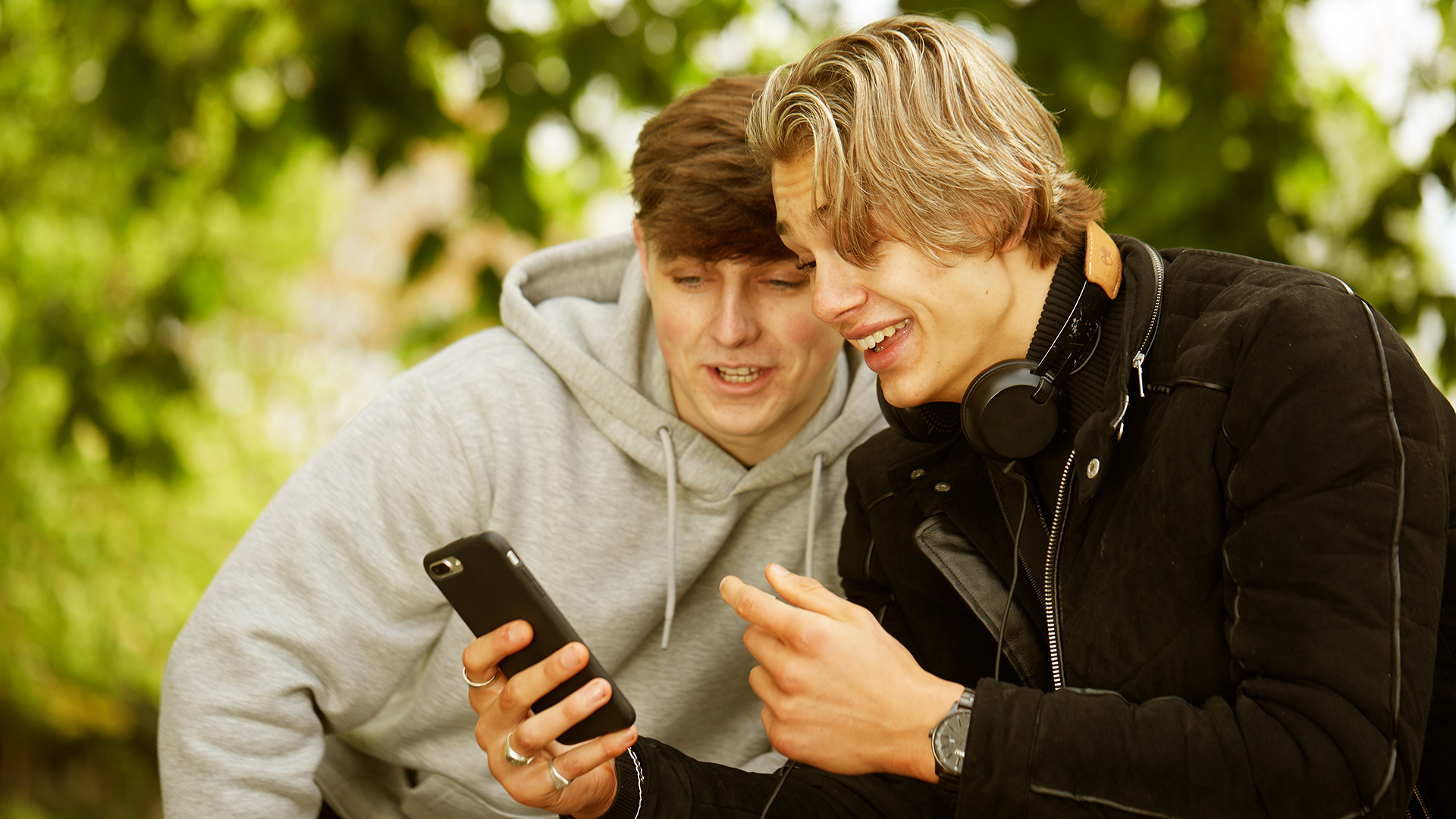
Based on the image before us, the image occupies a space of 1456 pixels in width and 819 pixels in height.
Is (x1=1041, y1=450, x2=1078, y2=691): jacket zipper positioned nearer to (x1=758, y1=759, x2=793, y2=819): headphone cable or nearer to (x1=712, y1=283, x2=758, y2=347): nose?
(x1=758, y1=759, x2=793, y2=819): headphone cable

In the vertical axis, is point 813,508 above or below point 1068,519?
below

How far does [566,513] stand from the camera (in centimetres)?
→ 200

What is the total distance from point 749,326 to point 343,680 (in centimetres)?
89

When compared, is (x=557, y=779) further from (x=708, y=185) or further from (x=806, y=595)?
(x=708, y=185)

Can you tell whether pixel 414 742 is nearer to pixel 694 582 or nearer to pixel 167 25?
pixel 694 582

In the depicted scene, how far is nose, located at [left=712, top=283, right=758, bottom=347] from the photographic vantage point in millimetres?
1866

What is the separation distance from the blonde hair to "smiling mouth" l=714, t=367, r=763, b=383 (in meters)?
0.46

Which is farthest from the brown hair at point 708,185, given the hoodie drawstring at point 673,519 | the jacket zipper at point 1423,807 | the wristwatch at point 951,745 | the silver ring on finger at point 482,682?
the jacket zipper at point 1423,807

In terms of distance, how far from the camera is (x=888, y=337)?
5.10 feet

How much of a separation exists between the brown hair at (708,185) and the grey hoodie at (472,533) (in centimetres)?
31

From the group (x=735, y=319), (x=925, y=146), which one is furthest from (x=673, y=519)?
(x=925, y=146)

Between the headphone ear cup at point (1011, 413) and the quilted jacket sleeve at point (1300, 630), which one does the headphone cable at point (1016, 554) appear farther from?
the quilted jacket sleeve at point (1300, 630)

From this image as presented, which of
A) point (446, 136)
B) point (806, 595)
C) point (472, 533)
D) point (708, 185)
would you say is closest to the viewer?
point (806, 595)

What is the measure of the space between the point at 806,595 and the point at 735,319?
1.94 feet
